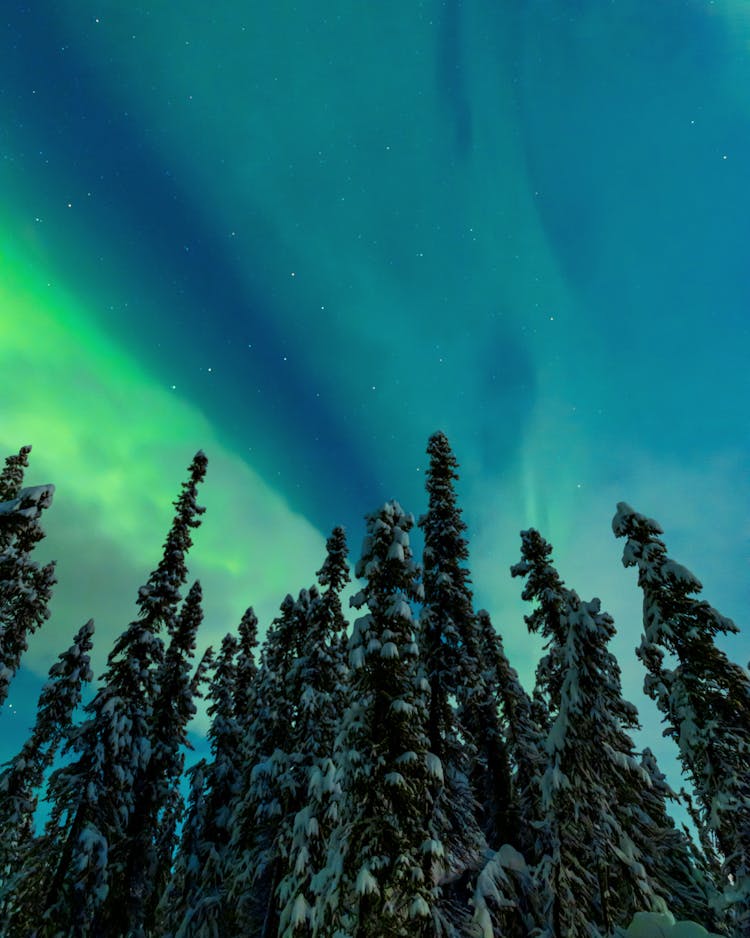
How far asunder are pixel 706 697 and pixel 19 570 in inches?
897

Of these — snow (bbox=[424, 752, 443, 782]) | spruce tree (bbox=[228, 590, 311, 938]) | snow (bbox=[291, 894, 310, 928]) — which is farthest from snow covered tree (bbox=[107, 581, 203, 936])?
snow (bbox=[424, 752, 443, 782])

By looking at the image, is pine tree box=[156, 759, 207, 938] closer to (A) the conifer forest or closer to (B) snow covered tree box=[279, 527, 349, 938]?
(A) the conifer forest

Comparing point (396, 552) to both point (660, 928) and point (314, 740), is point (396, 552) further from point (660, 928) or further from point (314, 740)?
point (660, 928)

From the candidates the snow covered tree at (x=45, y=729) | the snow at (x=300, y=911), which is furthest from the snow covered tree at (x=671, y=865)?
the snow covered tree at (x=45, y=729)

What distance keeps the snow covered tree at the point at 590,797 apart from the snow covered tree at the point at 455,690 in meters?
3.00

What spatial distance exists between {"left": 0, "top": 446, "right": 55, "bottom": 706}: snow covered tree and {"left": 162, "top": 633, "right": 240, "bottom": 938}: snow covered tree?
10452mm

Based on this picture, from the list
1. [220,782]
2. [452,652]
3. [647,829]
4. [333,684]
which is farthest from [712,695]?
[220,782]

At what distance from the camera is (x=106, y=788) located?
1912 cm

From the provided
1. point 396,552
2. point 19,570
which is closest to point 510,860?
point 396,552

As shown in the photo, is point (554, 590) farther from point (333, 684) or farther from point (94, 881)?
point (94, 881)

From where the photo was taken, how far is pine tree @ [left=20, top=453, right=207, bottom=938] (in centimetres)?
1775

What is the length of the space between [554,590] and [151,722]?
1989 cm

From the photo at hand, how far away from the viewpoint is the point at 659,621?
1466cm

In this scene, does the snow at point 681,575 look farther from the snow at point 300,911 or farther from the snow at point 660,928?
the snow at point 300,911
